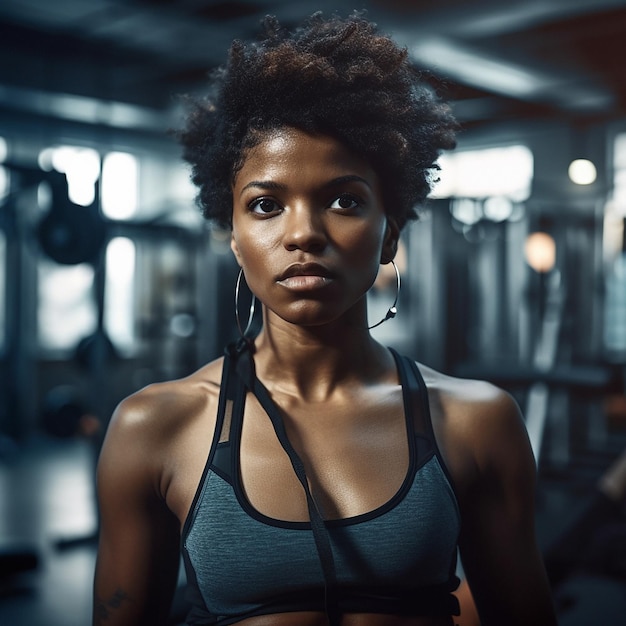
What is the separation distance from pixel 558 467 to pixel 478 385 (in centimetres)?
317

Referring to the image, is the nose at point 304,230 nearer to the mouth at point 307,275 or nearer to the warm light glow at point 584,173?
the mouth at point 307,275

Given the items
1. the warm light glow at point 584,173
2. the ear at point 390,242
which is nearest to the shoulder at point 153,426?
the ear at point 390,242

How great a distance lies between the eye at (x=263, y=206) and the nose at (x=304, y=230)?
2 centimetres

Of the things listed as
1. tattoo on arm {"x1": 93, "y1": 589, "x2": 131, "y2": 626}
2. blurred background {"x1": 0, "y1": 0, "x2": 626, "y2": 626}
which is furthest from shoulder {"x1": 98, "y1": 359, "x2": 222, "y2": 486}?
blurred background {"x1": 0, "y1": 0, "x2": 626, "y2": 626}

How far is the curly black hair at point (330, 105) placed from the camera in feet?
2.40

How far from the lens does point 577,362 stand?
14.4 ft

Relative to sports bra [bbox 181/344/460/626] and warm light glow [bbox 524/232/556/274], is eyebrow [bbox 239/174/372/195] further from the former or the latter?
warm light glow [bbox 524/232/556/274]

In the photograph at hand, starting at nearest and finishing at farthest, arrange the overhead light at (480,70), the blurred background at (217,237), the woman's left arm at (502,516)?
the woman's left arm at (502,516)
the blurred background at (217,237)
the overhead light at (480,70)

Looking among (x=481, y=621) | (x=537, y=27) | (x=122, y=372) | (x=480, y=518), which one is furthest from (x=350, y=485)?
(x=122, y=372)

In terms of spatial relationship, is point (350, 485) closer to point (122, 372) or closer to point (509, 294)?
point (509, 294)

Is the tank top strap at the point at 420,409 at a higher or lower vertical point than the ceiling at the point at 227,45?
lower

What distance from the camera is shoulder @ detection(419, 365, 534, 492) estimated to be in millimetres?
770

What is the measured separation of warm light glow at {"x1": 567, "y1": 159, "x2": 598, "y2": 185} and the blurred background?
0.02m

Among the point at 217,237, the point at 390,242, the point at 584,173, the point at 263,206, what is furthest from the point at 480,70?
the point at 263,206
